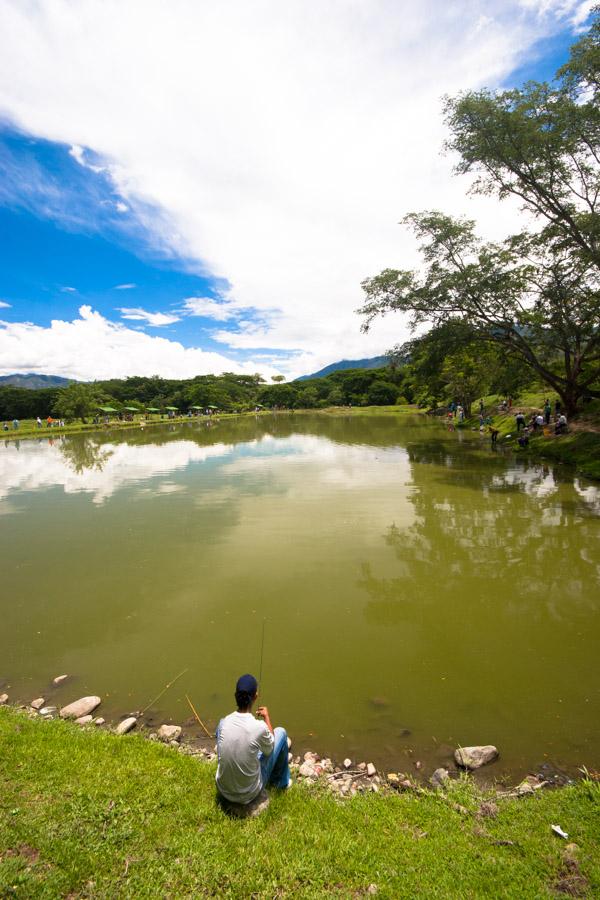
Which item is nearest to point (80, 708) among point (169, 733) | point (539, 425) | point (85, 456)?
point (169, 733)

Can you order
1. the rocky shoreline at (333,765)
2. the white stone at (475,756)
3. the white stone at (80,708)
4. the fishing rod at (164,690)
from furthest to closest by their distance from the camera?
the fishing rod at (164,690), the white stone at (80,708), the white stone at (475,756), the rocky shoreline at (333,765)

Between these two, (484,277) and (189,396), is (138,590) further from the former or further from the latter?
(189,396)

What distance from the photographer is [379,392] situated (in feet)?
370

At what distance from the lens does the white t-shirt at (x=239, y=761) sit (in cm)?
357

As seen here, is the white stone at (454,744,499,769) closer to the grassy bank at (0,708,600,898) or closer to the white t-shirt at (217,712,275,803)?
the grassy bank at (0,708,600,898)

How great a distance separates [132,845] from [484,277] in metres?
24.3

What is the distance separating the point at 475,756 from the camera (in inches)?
173

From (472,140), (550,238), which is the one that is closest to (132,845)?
(472,140)

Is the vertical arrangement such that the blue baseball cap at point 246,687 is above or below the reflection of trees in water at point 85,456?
above

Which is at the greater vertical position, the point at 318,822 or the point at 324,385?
the point at 324,385

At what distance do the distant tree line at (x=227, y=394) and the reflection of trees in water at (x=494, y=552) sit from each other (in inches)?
2913

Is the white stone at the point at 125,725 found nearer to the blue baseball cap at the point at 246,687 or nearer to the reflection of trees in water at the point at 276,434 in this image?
the blue baseball cap at the point at 246,687

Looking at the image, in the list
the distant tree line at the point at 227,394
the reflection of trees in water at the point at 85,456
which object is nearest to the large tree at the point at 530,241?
the reflection of trees in water at the point at 85,456

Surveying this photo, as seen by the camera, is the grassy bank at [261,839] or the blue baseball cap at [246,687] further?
the blue baseball cap at [246,687]
